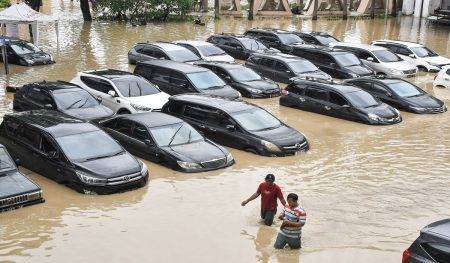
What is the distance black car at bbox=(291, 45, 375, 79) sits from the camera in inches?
1087

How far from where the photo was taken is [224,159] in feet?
52.2

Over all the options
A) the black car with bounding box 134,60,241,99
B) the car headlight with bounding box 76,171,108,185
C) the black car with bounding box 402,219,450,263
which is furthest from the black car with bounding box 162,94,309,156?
the black car with bounding box 402,219,450,263

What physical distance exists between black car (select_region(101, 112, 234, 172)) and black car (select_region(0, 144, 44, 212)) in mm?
3481

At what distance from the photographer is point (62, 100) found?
19219 mm

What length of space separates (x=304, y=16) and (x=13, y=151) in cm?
4024

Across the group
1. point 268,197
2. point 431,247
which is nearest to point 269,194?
point 268,197

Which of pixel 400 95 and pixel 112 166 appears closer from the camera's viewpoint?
pixel 112 166

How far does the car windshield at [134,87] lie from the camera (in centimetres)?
2083

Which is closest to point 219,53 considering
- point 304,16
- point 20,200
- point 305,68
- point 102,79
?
point 305,68

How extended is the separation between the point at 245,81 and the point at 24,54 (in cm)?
1091

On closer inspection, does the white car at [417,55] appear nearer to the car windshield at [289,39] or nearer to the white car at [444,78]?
the white car at [444,78]

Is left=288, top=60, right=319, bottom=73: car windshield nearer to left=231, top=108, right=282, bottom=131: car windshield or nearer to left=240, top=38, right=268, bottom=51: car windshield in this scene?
left=240, top=38, right=268, bottom=51: car windshield

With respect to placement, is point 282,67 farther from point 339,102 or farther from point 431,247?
point 431,247

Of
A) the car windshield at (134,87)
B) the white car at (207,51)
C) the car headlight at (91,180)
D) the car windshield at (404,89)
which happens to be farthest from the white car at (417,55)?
the car headlight at (91,180)
